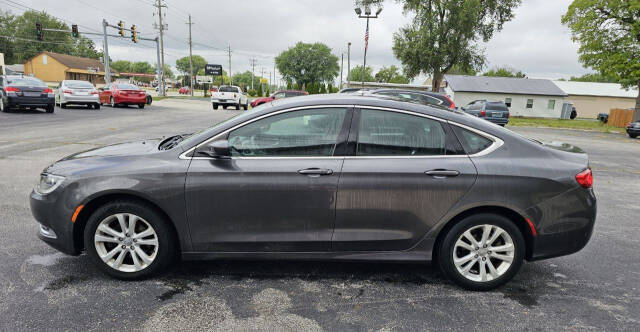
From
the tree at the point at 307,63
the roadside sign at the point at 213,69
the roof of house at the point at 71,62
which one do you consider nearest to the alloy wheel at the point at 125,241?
the roadside sign at the point at 213,69

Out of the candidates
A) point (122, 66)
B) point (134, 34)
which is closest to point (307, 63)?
point (134, 34)

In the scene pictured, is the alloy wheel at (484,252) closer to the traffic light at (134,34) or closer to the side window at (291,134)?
the side window at (291,134)

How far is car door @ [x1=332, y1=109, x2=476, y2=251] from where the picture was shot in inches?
123

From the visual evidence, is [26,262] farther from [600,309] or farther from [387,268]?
[600,309]

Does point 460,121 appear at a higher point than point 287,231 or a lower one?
higher

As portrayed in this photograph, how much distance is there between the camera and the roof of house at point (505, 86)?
4678cm

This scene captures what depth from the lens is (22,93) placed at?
17031mm

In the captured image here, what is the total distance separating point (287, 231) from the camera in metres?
3.20

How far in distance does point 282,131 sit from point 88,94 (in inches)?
863

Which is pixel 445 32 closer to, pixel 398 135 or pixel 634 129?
pixel 634 129

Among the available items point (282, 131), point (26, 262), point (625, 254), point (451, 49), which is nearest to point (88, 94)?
point (26, 262)

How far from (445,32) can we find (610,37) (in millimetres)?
12697

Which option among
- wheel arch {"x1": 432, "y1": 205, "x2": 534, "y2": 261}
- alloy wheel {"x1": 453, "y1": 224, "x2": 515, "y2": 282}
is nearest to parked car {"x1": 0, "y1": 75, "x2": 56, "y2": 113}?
wheel arch {"x1": 432, "y1": 205, "x2": 534, "y2": 261}

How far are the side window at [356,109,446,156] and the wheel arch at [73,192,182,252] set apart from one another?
5.37ft
